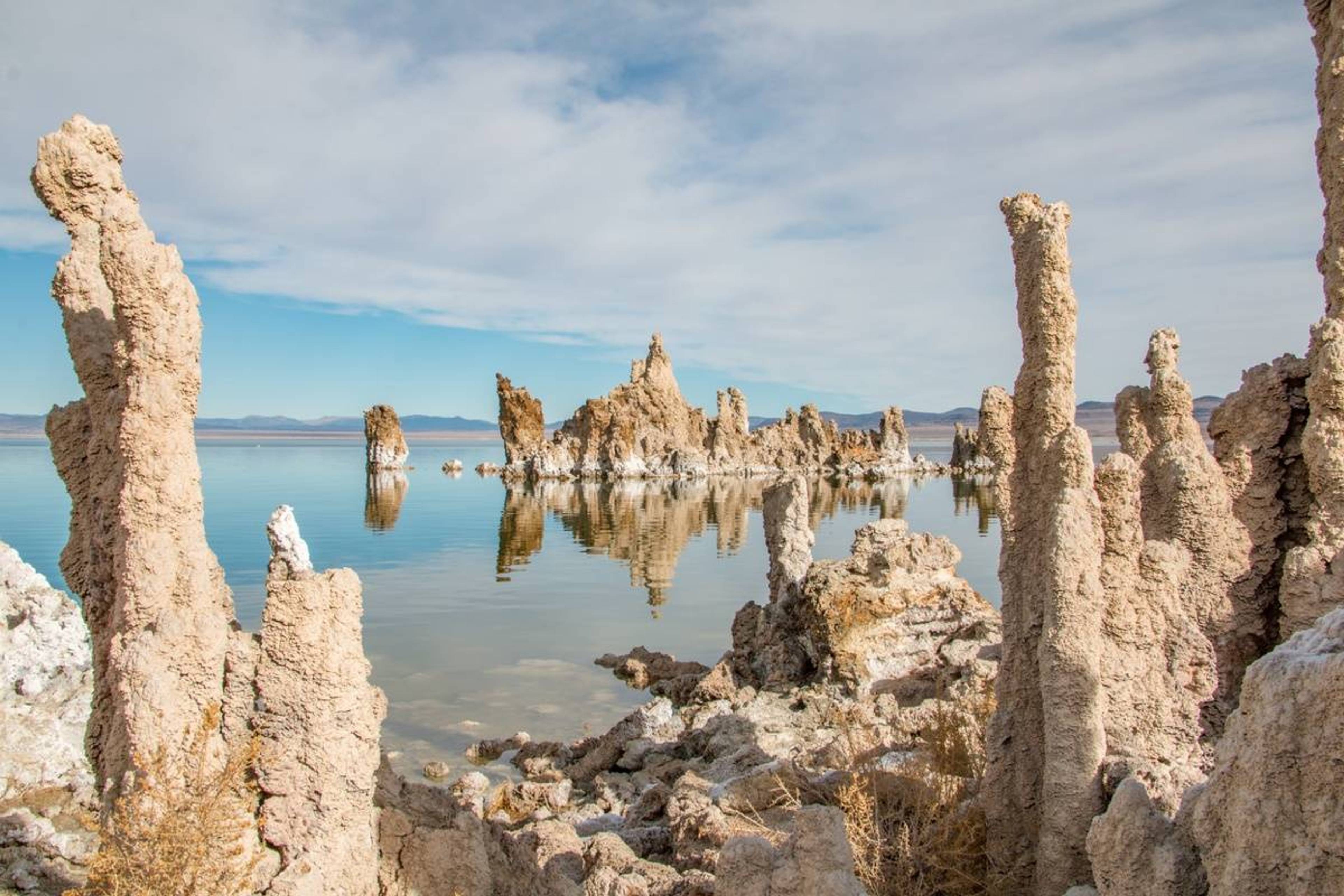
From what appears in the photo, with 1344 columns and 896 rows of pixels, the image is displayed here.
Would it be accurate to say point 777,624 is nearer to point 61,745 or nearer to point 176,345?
point 61,745

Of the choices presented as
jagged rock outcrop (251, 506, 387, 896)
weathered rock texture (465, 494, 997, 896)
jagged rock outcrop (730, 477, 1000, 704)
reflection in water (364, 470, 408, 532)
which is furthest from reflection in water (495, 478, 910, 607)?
jagged rock outcrop (251, 506, 387, 896)

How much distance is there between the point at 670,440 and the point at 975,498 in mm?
39023

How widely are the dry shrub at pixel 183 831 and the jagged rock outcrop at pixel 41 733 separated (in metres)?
2.03

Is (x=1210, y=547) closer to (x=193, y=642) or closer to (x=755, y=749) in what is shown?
(x=755, y=749)

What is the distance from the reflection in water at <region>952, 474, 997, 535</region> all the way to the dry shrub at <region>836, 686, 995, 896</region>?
24092 millimetres

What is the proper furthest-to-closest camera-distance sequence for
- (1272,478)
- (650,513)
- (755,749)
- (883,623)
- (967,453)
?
(967,453) < (650,513) < (883,623) < (755,749) < (1272,478)

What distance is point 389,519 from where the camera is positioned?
1686 inches

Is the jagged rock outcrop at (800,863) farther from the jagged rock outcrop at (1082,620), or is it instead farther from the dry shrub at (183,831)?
the dry shrub at (183,831)

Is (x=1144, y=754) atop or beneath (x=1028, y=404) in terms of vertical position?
beneath

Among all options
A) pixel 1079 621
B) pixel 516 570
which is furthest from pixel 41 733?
pixel 516 570

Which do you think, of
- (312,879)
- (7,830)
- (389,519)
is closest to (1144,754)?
(312,879)

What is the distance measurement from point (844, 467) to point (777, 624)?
8780 centimetres

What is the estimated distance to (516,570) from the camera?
28844mm

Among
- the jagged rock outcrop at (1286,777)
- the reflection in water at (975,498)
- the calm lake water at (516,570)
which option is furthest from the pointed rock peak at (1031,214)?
the reflection in water at (975,498)
